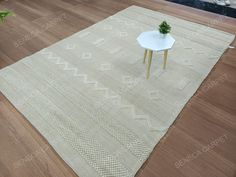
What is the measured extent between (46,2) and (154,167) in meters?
3.27

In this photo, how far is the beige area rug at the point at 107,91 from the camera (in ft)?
5.33

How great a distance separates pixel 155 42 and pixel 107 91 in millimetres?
641

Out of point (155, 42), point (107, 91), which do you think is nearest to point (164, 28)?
point (155, 42)

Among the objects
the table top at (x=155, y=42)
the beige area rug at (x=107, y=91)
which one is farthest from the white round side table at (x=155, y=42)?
the beige area rug at (x=107, y=91)

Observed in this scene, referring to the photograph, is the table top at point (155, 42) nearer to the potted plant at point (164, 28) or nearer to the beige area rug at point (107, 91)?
the potted plant at point (164, 28)

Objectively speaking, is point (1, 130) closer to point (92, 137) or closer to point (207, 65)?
point (92, 137)

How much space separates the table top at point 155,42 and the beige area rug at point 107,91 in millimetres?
353

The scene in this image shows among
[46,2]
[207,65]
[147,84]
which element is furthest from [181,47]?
[46,2]

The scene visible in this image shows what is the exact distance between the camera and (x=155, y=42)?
200 centimetres

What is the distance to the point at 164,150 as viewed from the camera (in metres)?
1.62

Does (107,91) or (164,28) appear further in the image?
(107,91)

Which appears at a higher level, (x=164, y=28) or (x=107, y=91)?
(x=164, y=28)

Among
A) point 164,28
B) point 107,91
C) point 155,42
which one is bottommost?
point 107,91

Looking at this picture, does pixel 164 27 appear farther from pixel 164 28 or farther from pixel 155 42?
pixel 155 42
